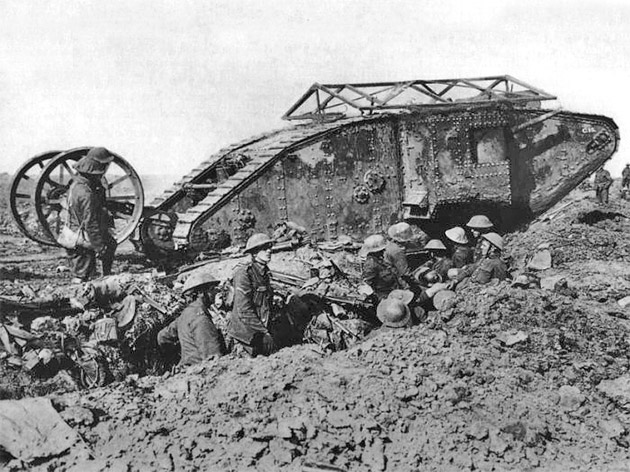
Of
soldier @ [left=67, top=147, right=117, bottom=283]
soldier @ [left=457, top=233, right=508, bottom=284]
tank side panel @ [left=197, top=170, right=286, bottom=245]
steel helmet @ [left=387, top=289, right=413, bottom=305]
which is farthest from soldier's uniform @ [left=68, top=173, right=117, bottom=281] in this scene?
soldier @ [left=457, top=233, right=508, bottom=284]

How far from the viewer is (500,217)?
483 inches

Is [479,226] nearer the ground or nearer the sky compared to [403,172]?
nearer the ground

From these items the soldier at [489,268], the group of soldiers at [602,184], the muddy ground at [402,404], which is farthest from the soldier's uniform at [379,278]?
the group of soldiers at [602,184]

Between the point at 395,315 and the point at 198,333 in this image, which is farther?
the point at 395,315

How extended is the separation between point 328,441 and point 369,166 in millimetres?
6721

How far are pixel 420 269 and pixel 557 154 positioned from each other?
4.10 metres

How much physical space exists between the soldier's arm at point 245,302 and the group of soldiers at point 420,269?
1.54m

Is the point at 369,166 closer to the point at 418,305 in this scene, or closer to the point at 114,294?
the point at 418,305

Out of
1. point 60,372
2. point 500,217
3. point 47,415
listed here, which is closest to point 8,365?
point 60,372

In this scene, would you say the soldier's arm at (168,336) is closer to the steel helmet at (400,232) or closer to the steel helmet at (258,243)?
the steel helmet at (258,243)

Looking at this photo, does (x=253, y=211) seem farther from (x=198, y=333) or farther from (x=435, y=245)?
(x=198, y=333)

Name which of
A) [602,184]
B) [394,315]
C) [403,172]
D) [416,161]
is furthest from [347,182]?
[602,184]

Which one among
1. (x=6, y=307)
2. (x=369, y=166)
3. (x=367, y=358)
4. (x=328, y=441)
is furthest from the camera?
(x=369, y=166)

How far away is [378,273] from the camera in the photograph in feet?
28.2
